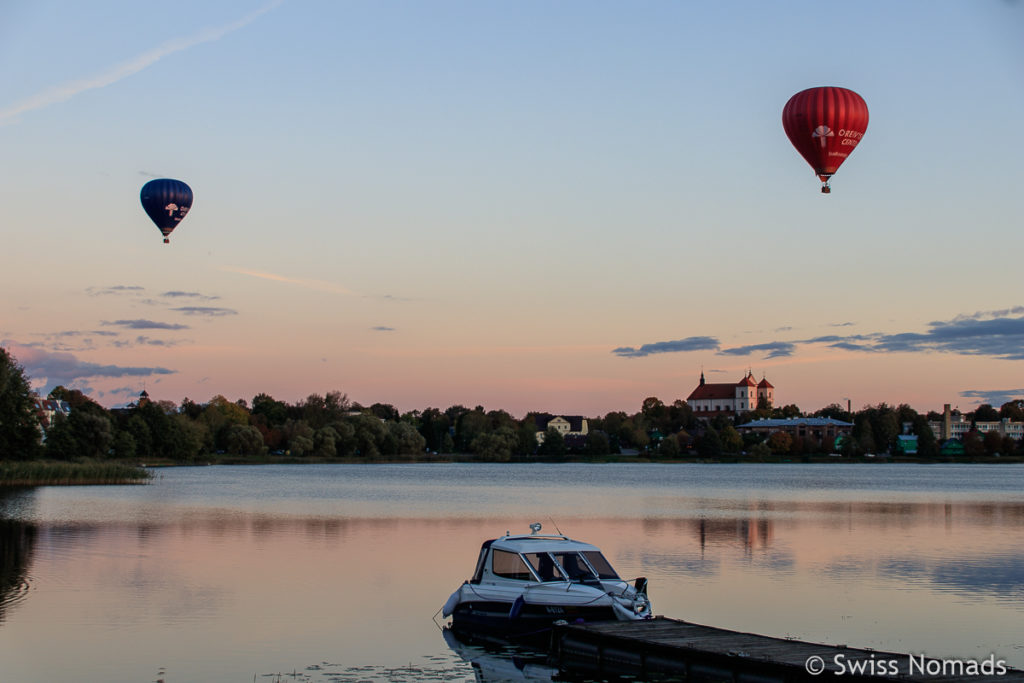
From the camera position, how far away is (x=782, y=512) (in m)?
62.1

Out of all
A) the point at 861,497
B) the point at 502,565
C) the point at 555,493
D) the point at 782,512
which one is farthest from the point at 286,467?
the point at 502,565

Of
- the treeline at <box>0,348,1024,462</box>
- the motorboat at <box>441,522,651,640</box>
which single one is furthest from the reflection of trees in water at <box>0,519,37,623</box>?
the treeline at <box>0,348,1024,462</box>

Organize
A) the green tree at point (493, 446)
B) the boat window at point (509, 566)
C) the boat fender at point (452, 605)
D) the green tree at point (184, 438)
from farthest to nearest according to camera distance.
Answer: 1. the green tree at point (493, 446)
2. the green tree at point (184, 438)
3. the boat fender at point (452, 605)
4. the boat window at point (509, 566)

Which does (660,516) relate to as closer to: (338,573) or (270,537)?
(270,537)

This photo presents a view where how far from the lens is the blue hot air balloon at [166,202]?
188 ft

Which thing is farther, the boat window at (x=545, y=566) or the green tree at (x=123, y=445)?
the green tree at (x=123, y=445)

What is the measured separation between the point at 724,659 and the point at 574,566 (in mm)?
6556

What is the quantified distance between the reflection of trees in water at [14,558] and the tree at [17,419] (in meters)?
29.1

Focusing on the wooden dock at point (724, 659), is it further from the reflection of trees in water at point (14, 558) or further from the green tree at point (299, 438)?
the green tree at point (299, 438)

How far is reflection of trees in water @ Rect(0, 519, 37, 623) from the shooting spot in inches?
1101

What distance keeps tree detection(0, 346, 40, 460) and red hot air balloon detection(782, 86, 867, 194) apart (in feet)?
182

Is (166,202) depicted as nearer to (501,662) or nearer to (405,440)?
(501,662)

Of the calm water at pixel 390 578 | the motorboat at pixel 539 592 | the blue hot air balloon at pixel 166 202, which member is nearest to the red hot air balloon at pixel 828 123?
the calm water at pixel 390 578

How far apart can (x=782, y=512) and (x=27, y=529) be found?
39.4 metres
